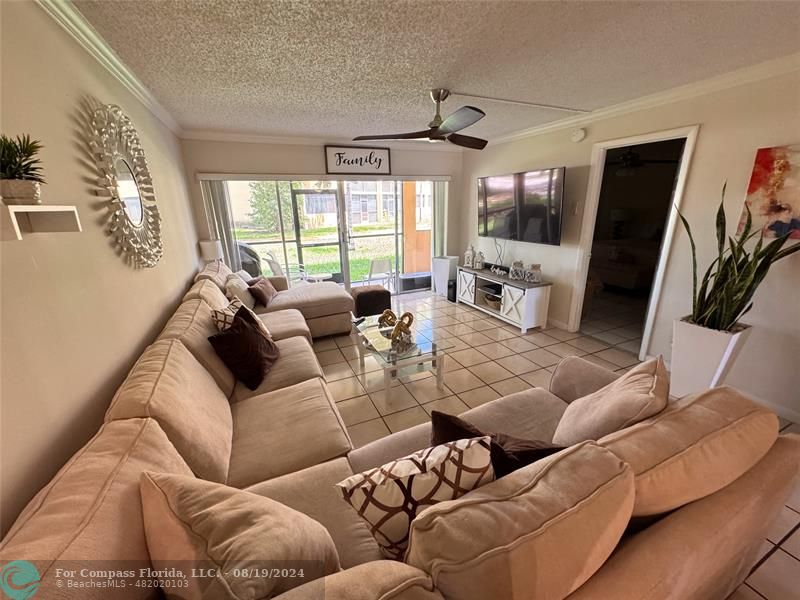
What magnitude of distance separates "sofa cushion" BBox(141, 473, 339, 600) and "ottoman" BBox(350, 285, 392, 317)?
3077 millimetres

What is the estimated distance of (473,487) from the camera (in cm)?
77

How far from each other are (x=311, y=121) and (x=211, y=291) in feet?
6.77

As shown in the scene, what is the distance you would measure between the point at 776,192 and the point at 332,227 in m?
4.50

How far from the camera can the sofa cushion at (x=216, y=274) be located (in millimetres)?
3070

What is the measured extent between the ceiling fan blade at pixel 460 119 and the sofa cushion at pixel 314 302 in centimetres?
201

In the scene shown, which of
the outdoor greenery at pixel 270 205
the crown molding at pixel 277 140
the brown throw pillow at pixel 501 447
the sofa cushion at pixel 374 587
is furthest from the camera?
the outdoor greenery at pixel 270 205

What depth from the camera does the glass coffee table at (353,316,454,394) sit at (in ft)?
7.84

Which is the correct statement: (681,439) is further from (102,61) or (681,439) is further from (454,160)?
(454,160)

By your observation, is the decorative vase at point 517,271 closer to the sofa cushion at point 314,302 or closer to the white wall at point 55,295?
the sofa cushion at point 314,302

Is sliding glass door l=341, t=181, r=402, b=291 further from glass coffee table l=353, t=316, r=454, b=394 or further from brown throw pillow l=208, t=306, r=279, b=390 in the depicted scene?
brown throw pillow l=208, t=306, r=279, b=390

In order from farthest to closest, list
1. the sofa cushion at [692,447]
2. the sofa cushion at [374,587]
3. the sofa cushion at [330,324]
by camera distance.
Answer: the sofa cushion at [330,324]
the sofa cushion at [692,447]
the sofa cushion at [374,587]

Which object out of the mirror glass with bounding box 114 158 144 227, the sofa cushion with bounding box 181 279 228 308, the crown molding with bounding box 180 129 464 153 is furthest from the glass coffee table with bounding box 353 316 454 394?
the crown molding with bounding box 180 129 464 153

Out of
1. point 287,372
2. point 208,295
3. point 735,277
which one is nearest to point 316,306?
point 208,295

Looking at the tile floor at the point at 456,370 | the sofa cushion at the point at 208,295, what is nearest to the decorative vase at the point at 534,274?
the tile floor at the point at 456,370
